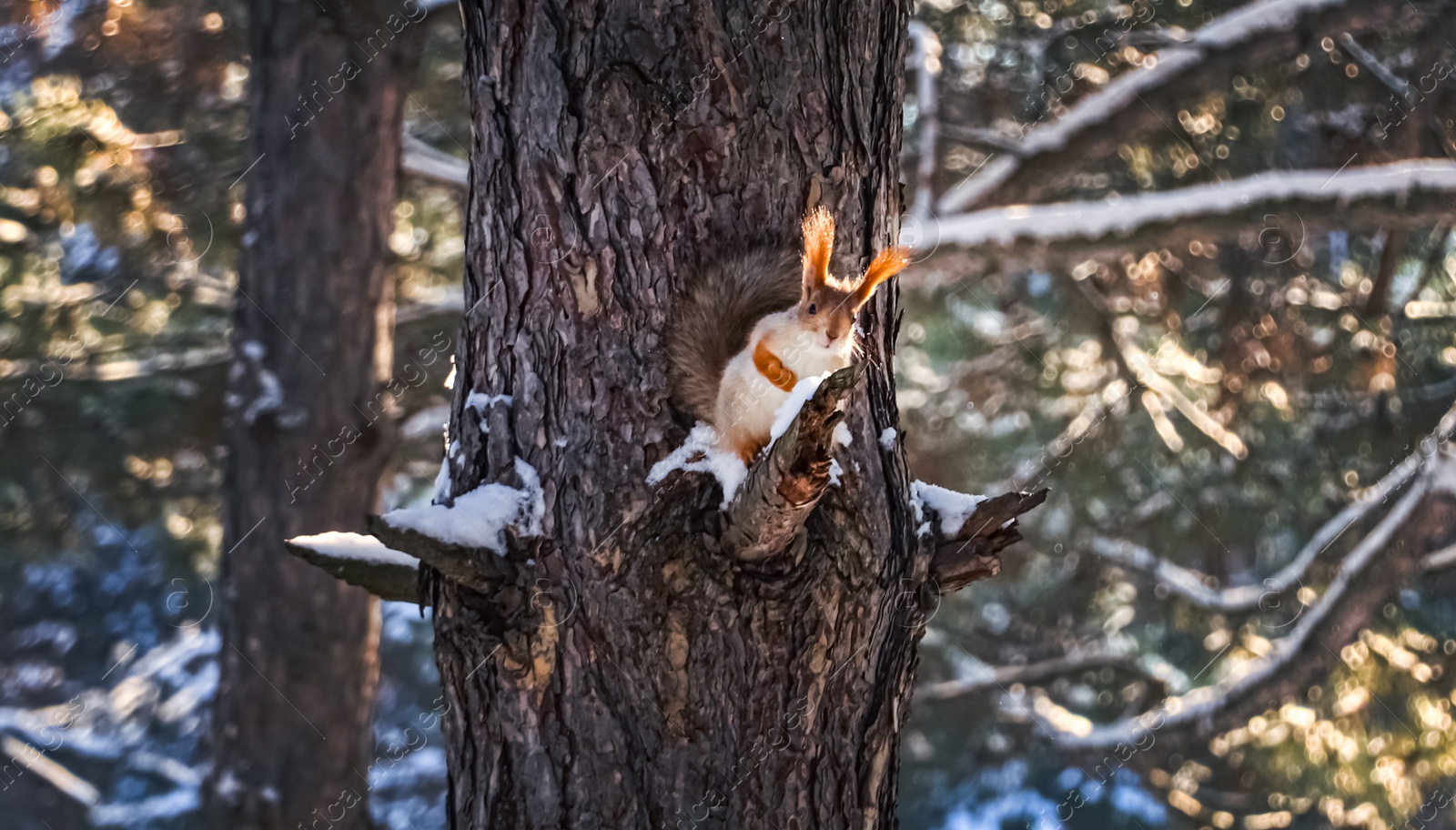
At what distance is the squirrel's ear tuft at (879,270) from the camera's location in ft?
3.43

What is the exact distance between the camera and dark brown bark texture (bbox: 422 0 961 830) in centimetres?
112

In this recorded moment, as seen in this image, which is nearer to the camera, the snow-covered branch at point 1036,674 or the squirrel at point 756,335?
the squirrel at point 756,335

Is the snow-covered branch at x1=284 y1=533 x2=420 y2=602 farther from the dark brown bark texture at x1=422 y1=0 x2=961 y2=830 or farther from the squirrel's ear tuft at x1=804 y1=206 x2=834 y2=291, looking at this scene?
the squirrel's ear tuft at x1=804 y1=206 x2=834 y2=291

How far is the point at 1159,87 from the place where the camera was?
2998mm

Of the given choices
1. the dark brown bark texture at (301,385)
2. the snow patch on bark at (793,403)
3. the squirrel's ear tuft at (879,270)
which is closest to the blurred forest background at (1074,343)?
the dark brown bark texture at (301,385)

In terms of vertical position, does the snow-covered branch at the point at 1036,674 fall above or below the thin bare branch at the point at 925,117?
below

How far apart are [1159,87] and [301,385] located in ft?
8.80

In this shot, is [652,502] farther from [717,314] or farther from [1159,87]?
[1159,87]

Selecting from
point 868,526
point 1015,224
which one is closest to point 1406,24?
point 1015,224

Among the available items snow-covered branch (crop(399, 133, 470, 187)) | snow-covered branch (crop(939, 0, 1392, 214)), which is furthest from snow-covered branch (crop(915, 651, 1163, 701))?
snow-covered branch (crop(399, 133, 470, 187))

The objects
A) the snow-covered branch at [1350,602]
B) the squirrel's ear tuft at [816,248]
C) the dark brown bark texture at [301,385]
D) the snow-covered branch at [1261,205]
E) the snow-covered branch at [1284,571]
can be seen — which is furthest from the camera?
the snow-covered branch at [1284,571]

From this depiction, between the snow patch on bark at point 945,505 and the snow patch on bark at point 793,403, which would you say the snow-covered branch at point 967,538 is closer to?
the snow patch on bark at point 945,505

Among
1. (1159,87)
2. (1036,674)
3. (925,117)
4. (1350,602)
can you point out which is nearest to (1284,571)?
(1350,602)

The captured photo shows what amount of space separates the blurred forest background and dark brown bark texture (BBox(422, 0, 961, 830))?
179 centimetres
